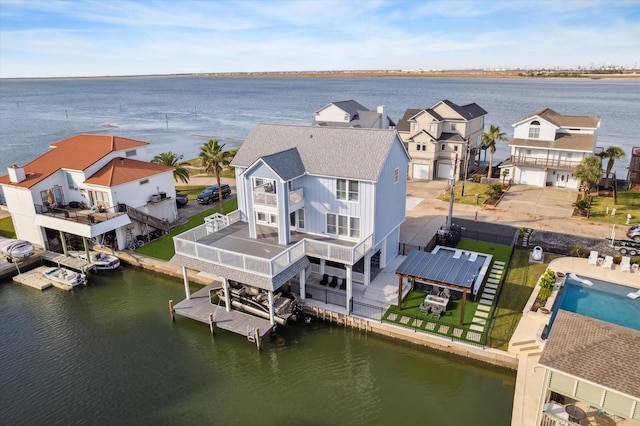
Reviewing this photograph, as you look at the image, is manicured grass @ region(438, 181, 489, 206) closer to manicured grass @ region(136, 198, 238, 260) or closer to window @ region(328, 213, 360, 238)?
window @ region(328, 213, 360, 238)

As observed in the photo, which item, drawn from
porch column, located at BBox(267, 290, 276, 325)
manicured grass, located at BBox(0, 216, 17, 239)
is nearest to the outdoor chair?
porch column, located at BBox(267, 290, 276, 325)

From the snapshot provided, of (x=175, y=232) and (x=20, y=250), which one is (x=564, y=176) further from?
(x=20, y=250)

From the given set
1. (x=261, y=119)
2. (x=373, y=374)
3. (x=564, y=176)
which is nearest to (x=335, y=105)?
(x=564, y=176)

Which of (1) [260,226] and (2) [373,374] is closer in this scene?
(2) [373,374]

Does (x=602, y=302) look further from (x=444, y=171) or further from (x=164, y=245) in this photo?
(x=164, y=245)

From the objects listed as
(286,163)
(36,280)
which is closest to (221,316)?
(286,163)
